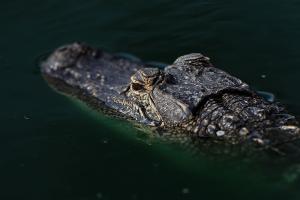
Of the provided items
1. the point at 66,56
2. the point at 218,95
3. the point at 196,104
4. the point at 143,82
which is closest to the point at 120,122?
the point at 143,82

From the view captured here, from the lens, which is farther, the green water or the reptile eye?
the reptile eye

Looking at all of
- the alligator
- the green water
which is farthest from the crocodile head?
the green water

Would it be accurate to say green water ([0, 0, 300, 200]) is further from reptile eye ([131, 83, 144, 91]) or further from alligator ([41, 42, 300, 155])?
reptile eye ([131, 83, 144, 91])

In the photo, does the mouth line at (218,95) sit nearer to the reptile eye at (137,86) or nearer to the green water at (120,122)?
the green water at (120,122)

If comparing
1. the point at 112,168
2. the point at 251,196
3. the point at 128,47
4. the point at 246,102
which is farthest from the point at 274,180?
the point at 128,47

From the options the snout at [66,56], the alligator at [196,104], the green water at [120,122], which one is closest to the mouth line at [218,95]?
the alligator at [196,104]

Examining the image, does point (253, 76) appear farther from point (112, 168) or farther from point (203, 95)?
point (112, 168)

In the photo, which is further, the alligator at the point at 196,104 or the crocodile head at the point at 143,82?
the crocodile head at the point at 143,82
